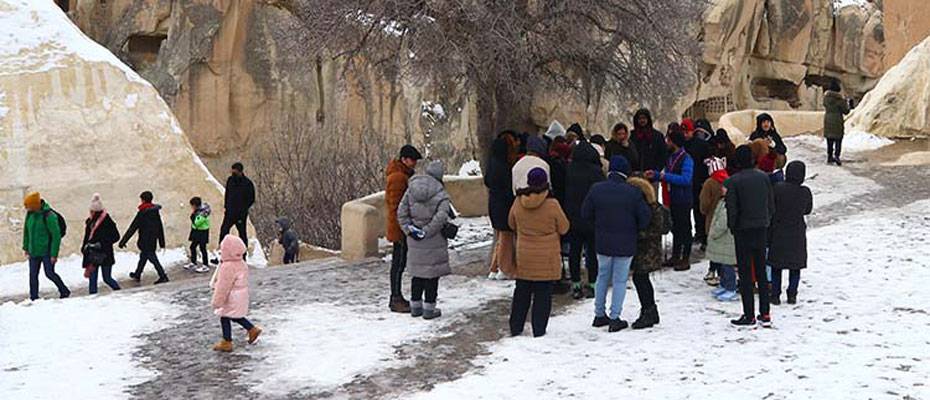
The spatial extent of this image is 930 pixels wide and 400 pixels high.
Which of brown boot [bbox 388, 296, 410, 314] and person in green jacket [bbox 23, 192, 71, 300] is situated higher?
person in green jacket [bbox 23, 192, 71, 300]

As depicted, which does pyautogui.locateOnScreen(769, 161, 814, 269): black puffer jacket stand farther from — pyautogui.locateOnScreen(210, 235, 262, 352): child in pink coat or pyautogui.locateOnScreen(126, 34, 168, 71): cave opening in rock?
pyautogui.locateOnScreen(126, 34, 168, 71): cave opening in rock

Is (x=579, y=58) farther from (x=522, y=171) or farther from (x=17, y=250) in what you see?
(x=17, y=250)

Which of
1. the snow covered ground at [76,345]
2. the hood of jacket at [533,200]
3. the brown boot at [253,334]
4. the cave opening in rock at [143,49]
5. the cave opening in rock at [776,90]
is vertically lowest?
the snow covered ground at [76,345]

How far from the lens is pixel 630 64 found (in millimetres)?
13656

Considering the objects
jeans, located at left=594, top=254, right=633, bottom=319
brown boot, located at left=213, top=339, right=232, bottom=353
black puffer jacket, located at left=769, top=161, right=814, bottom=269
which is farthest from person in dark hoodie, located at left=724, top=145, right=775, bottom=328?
brown boot, located at left=213, top=339, right=232, bottom=353

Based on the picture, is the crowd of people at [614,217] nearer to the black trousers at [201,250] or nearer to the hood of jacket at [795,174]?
the hood of jacket at [795,174]

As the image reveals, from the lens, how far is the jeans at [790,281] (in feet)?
34.1

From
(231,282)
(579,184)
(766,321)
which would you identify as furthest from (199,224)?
(766,321)

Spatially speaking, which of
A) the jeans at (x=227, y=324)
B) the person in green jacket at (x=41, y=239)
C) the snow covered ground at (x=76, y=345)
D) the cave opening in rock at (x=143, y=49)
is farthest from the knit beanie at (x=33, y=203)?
the cave opening in rock at (x=143, y=49)

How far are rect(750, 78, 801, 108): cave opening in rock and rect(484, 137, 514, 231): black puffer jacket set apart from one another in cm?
4188

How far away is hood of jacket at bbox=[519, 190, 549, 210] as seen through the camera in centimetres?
920

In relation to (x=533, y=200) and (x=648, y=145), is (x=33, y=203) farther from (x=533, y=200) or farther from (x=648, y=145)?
(x=648, y=145)

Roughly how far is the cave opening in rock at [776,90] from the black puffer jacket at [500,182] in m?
41.9

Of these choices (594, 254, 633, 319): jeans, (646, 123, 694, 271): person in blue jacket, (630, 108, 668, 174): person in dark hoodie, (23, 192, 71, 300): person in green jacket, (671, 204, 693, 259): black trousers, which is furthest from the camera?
(23, 192, 71, 300): person in green jacket
